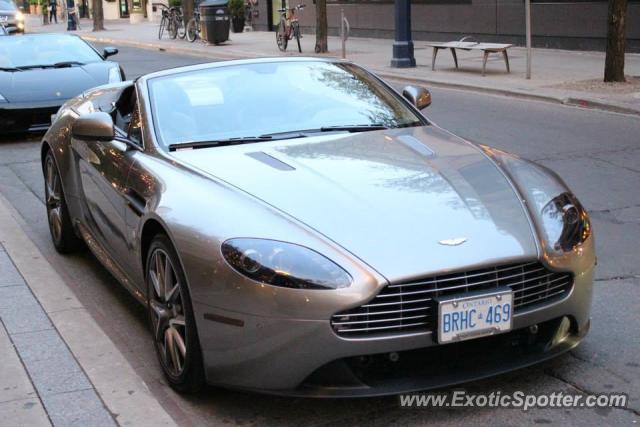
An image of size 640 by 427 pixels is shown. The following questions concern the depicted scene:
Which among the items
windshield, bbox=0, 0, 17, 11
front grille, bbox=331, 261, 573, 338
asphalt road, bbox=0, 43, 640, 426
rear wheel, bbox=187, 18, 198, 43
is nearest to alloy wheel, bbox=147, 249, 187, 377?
asphalt road, bbox=0, 43, 640, 426

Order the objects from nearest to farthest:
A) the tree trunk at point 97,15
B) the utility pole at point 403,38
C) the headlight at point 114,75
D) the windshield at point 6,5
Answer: the headlight at point 114,75 < the utility pole at point 403,38 < the windshield at point 6,5 < the tree trunk at point 97,15

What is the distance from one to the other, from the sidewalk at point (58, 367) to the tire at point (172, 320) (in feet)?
0.53

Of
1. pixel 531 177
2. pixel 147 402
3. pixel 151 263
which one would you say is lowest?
pixel 147 402

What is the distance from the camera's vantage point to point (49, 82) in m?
12.2

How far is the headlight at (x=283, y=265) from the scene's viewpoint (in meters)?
3.53

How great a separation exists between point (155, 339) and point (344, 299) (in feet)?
4.10

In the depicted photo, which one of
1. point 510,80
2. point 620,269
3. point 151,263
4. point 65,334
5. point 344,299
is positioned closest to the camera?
point 344,299

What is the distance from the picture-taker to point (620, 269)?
5.75m

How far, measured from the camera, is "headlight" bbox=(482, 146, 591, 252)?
3948 mm

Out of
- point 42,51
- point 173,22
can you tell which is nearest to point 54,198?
point 42,51

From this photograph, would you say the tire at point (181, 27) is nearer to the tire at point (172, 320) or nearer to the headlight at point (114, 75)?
the headlight at point (114, 75)

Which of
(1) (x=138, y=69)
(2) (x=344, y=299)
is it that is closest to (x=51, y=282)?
(2) (x=344, y=299)

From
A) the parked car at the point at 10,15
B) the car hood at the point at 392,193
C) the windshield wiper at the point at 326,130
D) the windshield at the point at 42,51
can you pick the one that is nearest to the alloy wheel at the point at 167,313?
the car hood at the point at 392,193

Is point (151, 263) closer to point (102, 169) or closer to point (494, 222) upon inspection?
point (102, 169)
